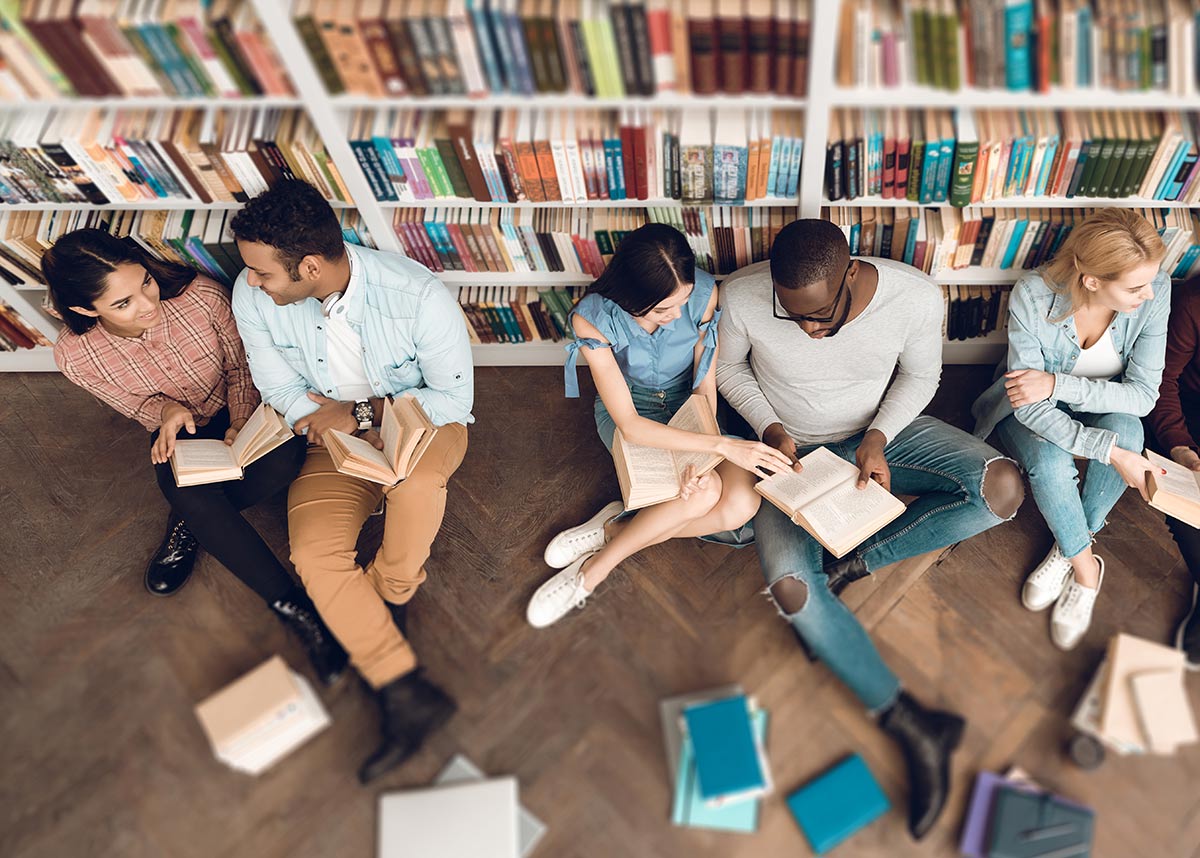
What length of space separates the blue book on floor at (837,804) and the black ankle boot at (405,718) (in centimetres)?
99

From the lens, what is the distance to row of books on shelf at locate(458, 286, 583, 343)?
269cm

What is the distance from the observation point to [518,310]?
2723 mm

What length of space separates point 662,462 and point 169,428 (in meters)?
1.43

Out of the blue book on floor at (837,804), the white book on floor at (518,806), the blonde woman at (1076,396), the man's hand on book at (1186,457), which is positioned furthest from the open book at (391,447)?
the man's hand on book at (1186,457)

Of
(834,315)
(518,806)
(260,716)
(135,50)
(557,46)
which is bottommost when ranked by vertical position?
(518,806)

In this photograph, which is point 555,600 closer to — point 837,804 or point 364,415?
point 364,415

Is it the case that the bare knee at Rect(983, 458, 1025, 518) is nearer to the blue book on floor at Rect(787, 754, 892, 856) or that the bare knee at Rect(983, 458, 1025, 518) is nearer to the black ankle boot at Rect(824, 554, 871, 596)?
the black ankle boot at Rect(824, 554, 871, 596)

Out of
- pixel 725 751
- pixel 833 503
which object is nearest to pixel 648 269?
pixel 833 503

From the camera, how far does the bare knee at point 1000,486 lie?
2.25 meters

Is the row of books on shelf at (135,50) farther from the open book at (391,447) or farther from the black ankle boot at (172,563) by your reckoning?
the black ankle boot at (172,563)

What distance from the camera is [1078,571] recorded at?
239cm

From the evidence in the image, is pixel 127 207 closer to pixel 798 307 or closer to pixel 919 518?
pixel 798 307

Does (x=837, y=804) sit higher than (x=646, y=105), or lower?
lower

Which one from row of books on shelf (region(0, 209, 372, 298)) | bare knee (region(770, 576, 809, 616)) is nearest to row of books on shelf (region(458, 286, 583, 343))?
row of books on shelf (region(0, 209, 372, 298))
